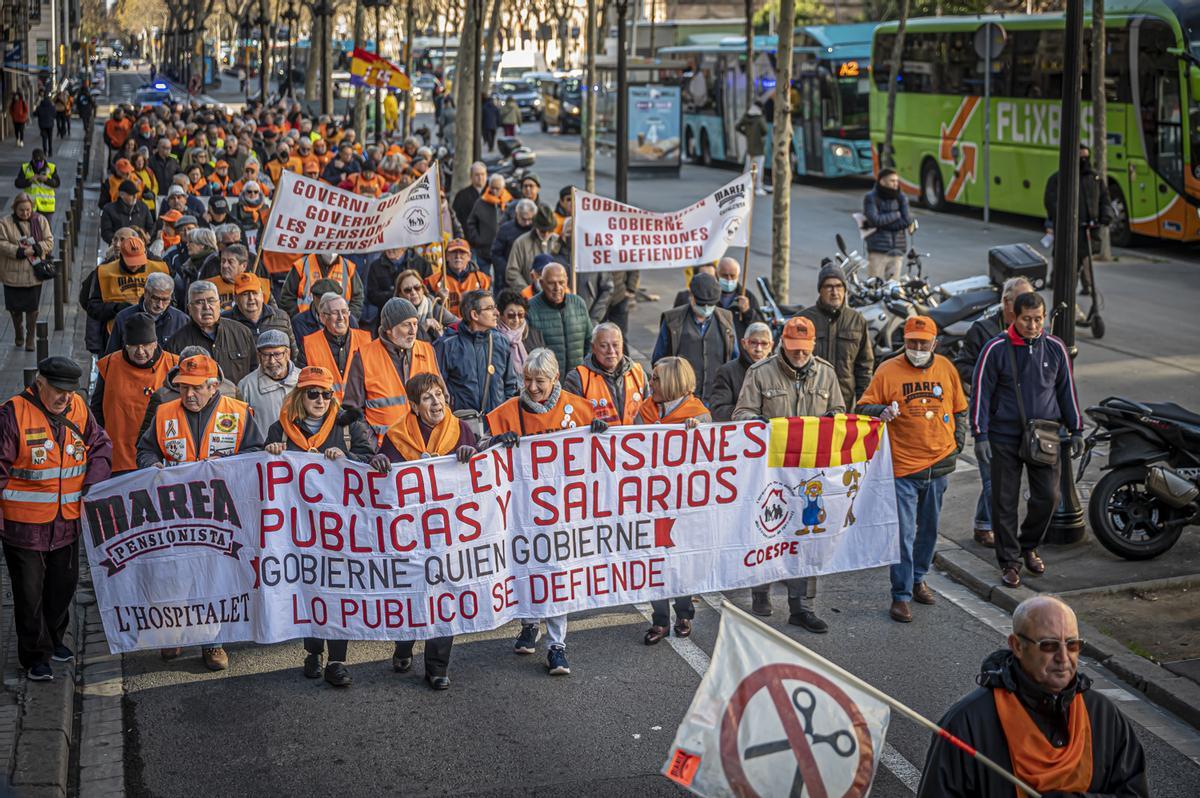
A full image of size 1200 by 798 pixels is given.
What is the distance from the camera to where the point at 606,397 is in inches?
360

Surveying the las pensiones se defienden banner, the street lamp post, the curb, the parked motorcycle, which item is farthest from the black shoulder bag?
the street lamp post

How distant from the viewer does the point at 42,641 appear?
804 cm

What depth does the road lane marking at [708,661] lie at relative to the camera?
23.0 feet

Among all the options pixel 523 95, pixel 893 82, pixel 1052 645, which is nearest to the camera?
pixel 1052 645

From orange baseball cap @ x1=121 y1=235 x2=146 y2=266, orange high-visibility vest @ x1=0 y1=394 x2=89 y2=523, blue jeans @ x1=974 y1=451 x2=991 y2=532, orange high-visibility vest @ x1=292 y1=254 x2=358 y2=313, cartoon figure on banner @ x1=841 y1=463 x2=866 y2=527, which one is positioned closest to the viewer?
orange high-visibility vest @ x1=0 y1=394 x2=89 y2=523

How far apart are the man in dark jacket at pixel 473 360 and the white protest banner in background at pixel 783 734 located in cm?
575

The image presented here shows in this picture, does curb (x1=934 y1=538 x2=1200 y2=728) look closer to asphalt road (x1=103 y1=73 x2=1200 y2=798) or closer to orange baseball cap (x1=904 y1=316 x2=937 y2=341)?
asphalt road (x1=103 y1=73 x2=1200 y2=798)

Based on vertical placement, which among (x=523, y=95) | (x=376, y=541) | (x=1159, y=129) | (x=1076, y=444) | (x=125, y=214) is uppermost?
(x=523, y=95)

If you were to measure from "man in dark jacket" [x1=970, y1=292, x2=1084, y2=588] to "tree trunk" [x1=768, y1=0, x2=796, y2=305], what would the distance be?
24.2 feet

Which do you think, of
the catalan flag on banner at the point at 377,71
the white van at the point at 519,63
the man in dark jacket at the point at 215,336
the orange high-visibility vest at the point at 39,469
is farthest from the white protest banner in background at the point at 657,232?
the white van at the point at 519,63

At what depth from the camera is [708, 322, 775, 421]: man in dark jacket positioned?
9531 millimetres

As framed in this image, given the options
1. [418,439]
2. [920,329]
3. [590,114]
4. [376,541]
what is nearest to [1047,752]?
[376,541]

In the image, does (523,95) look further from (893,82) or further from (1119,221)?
Answer: (1119,221)

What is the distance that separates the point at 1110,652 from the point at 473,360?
4433mm
